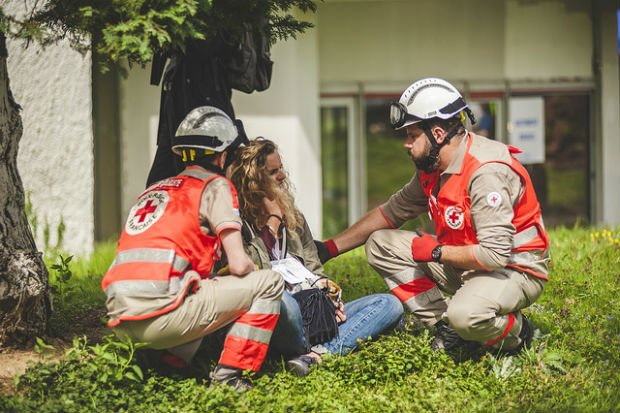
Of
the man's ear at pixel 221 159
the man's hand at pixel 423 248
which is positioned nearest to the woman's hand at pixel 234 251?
the man's ear at pixel 221 159

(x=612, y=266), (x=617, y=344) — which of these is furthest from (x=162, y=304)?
(x=612, y=266)

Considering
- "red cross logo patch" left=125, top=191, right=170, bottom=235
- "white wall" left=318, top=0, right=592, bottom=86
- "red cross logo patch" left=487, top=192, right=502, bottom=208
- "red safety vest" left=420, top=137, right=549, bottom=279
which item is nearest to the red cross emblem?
"red cross logo patch" left=125, top=191, right=170, bottom=235

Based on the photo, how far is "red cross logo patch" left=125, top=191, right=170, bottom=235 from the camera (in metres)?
4.47

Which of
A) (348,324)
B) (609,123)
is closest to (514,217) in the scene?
(348,324)

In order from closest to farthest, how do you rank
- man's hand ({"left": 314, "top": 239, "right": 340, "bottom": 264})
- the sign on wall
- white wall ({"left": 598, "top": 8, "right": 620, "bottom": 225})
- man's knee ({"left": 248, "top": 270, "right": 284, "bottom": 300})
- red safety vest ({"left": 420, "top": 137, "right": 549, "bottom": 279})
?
man's knee ({"left": 248, "top": 270, "right": 284, "bottom": 300}), red safety vest ({"left": 420, "top": 137, "right": 549, "bottom": 279}), man's hand ({"left": 314, "top": 239, "right": 340, "bottom": 264}), white wall ({"left": 598, "top": 8, "right": 620, "bottom": 225}), the sign on wall

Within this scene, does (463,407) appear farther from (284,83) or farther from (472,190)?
(284,83)

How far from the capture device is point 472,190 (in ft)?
15.9

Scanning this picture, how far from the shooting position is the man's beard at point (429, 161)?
5.15 metres

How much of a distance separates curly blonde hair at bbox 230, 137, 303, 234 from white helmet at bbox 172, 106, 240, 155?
41cm

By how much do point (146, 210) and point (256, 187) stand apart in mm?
834

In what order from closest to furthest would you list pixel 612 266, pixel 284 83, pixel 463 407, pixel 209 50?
pixel 463 407
pixel 209 50
pixel 612 266
pixel 284 83

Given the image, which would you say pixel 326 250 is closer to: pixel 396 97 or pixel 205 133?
pixel 205 133

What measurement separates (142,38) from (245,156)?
1.18m

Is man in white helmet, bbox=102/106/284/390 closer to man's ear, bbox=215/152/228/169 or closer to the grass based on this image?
man's ear, bbox=215/152/228/169
